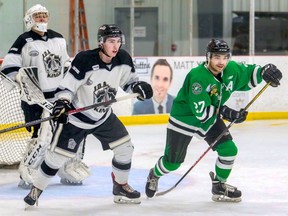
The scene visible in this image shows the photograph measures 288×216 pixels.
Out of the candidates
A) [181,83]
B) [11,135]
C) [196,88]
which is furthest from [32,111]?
[181,83]

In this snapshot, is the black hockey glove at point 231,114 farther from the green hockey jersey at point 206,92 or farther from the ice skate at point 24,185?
the ice skate at point 24,185

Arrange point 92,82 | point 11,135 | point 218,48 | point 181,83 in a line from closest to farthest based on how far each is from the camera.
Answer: point 92,82 < point 218,48 < point 11,135 < point 181,83

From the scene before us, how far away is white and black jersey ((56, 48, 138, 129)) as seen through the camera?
3.89 meters

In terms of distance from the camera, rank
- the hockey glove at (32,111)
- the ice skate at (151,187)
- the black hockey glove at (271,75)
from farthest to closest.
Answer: the hockey glove at (32,111), the ice skate at (151,187), the black hockey glove at (271,75)

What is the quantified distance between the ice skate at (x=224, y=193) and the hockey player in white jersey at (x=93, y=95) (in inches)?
19.5

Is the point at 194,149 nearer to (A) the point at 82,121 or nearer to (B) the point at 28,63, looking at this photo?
(B) the point at 28,63

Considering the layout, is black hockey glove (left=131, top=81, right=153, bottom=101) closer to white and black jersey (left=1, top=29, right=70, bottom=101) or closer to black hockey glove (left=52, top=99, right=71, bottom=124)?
black hockey glove (left=52, top=99, right=71, bottom=124)

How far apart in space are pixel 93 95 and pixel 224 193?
83cm

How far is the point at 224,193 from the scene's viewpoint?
4.21 meters

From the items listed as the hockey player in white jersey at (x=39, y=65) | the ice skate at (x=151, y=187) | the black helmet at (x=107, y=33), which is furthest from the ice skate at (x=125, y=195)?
the black helmet at (x=107, y=33)

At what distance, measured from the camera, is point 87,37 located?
885 centimetres

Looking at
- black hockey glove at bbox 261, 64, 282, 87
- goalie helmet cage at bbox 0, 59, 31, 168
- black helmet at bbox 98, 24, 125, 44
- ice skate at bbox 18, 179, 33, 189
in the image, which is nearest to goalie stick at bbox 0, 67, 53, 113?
ice skate at bbox 18, 179, 33, 189

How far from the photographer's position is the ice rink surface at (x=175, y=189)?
4008 millimetres

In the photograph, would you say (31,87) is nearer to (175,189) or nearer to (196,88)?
(175,189)
